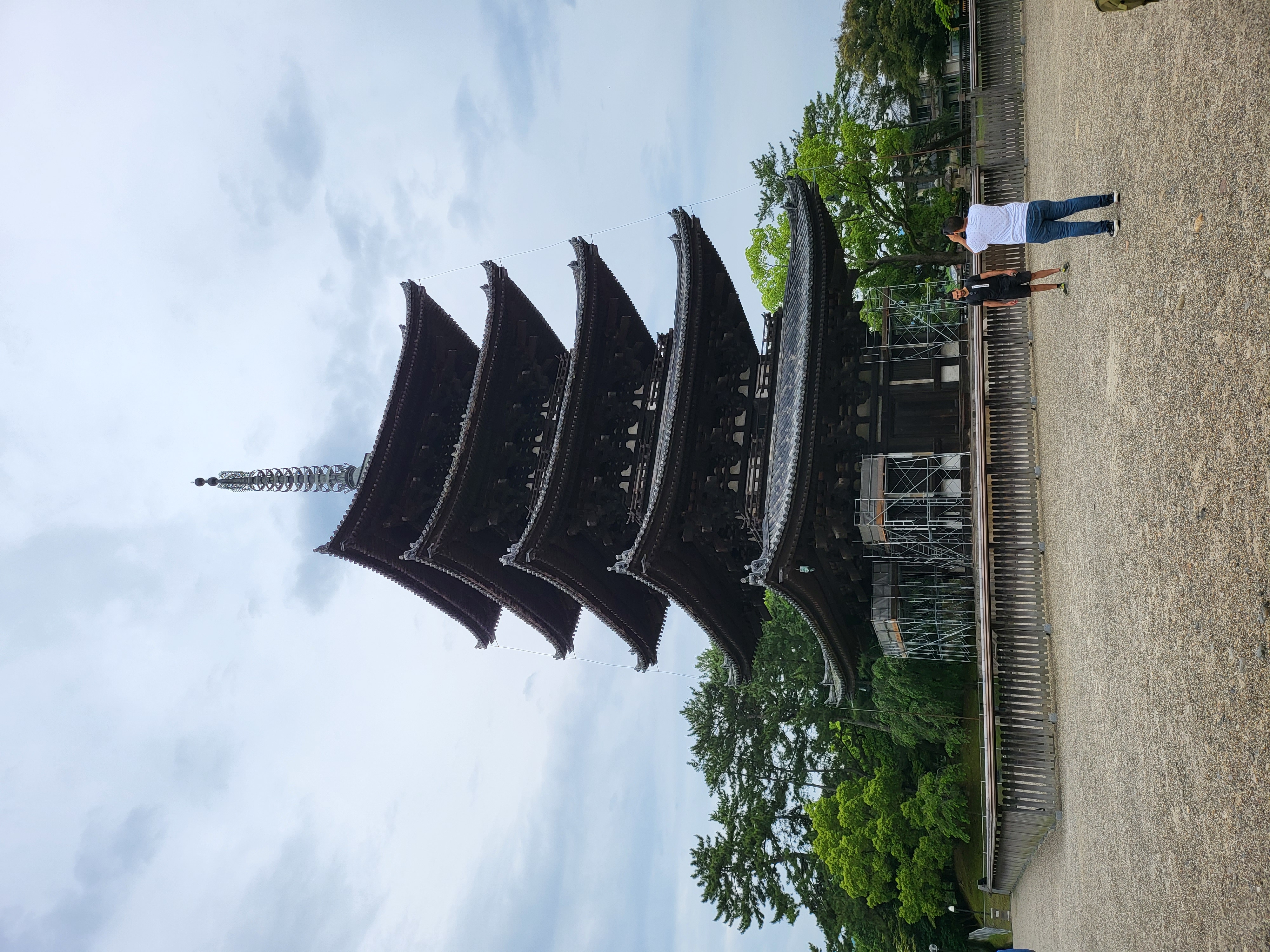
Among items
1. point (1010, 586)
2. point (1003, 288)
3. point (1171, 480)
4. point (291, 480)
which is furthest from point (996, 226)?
point (291, 480)

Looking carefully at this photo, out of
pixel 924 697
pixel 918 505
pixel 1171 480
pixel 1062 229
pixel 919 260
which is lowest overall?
pixel 924 697

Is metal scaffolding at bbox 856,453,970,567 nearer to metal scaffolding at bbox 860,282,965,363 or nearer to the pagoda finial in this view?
metal scaffolding at bbox 860,282,965,363

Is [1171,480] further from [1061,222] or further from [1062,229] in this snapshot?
[1061,222]

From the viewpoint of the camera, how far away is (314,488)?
30.1 meters

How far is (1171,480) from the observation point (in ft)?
25.9

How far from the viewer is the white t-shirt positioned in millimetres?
10016

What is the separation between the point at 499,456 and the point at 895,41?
24171 mm

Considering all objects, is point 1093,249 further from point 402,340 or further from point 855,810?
point 855,810

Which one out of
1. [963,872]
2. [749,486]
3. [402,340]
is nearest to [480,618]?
[402,340]

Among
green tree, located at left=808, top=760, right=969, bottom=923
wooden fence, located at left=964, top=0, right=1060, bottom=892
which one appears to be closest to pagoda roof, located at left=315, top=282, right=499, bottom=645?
wooden fence, located at left=964, top=0, right=1060, bottom=892

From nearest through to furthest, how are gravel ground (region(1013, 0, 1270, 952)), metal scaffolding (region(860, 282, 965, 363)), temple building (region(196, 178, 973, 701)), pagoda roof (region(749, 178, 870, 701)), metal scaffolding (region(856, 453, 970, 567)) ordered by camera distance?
gravel ground (region(1013, 0, 1270, 952)) < pagoda roof (region(749, 178, 870, 701)) < metal scaffolding (region(856, 453, 970, 567)) < temple building (region(196, 178, 973, 701)) < metal scaffolding (region(860, 282, 965, 363))

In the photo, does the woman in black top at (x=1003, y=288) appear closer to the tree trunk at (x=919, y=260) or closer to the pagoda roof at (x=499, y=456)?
the pagoda roof at (x=499, y=456)

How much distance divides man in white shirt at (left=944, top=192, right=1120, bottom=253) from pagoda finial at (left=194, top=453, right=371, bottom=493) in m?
23.1

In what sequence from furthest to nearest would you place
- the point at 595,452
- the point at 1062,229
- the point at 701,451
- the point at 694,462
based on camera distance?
the point at 595,452, the point at 701,451, the point at 694,462, the point at 1062,229
